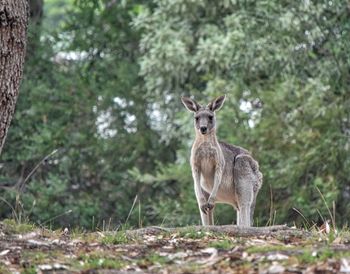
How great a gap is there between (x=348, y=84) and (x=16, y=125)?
740 centimetres

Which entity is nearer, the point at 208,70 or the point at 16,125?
the point at 208,70

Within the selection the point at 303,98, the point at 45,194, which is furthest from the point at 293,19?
the point at 45,194

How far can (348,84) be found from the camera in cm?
1795

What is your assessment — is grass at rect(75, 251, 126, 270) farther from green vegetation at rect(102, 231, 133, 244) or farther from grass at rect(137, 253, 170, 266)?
green vegetation at rect(102, 231, 133, 244)

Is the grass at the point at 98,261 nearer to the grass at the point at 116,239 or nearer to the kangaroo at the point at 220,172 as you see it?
the grass at the point at 116,239

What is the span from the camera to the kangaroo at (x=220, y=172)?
10430 mm

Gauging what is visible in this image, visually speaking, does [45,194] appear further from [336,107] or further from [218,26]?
[336,107]

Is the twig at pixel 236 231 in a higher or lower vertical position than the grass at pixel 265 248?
higher

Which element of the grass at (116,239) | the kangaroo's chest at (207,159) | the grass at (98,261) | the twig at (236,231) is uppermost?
the kangaroo's chest at (207,159)

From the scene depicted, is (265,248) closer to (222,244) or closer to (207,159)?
(222,244)

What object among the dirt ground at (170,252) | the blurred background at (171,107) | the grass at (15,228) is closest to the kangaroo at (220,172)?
the dirt ground at (170,252)

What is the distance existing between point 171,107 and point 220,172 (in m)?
10.9

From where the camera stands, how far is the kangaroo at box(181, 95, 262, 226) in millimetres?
10430

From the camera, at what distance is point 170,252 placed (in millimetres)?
7457
